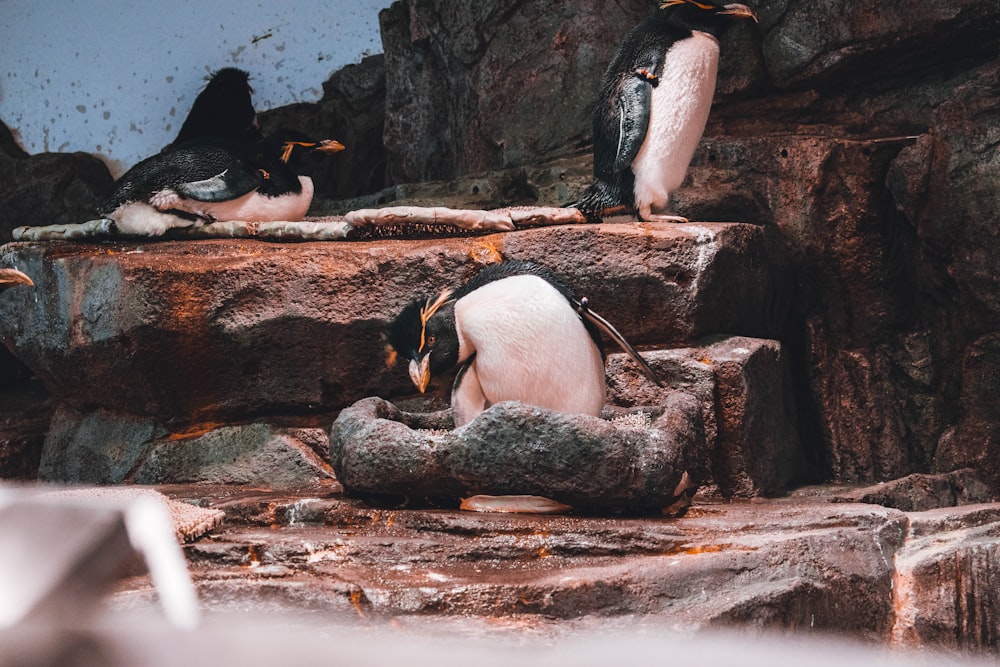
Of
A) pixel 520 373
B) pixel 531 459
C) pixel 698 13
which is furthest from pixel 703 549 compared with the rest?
pixel 698 13

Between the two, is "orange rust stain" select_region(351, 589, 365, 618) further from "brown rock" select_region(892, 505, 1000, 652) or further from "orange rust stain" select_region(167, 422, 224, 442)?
"orange rust stain" select_region(167, 422, 224, 442)

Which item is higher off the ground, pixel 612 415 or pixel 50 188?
pixel 50 188

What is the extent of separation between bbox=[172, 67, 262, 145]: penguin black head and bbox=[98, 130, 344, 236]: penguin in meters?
0.37

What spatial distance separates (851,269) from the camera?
438 cm

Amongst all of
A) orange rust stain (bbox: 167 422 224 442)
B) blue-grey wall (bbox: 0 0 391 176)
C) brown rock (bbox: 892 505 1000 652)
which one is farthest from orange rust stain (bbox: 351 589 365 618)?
blue-grey wall (bbox: 0 0 391 176)

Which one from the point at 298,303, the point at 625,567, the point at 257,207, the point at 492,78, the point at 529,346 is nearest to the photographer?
the point at 625,567

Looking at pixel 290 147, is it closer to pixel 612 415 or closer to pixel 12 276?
pixel 12 276

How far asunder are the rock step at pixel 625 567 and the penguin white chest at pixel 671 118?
1377mm

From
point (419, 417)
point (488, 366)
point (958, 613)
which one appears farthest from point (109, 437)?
point (958, 613)

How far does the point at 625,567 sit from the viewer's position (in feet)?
7.22

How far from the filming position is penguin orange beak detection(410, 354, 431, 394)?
2832mm

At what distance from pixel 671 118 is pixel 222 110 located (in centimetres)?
188

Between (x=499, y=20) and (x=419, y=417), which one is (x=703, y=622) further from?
(x=499, y=20)

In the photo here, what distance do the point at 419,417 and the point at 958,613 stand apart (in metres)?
1.43
